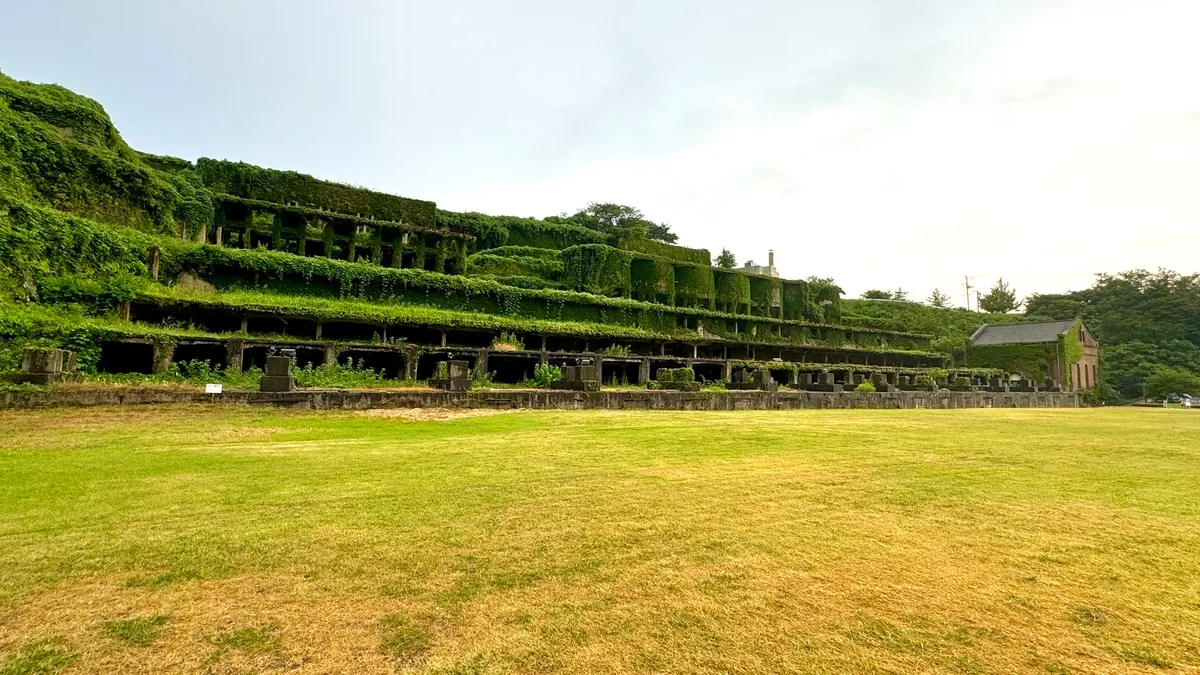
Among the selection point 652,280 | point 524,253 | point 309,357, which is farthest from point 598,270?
point 309,357

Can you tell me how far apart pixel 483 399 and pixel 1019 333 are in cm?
5803

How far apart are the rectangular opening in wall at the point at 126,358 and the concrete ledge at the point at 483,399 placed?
8727 millimetres

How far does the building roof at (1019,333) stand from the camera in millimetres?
50031

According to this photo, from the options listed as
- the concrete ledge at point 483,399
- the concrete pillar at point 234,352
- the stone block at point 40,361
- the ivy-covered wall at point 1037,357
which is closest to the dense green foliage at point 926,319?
the ivy-covered wall at point 1037,357

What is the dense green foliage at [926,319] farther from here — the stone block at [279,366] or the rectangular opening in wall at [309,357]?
the stone block at [279,366]

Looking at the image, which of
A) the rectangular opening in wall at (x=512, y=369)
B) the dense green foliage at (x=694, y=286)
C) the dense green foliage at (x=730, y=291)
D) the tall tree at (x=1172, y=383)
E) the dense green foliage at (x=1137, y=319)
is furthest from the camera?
the dense green foliage at (x=1137, y=319)

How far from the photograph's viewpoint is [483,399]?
1495cm

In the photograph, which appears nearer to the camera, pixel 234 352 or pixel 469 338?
pixel 234 352

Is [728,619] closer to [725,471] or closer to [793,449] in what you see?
A: [725,471]

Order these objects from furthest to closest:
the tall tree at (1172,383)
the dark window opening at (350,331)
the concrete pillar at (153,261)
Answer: the tall tree at (1172,383) < the dark window opening at (350,331) < the concrete pillar at (153,261)

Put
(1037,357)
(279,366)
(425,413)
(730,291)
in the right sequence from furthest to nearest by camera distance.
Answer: (1037,357)
(730,291)
(279,366)
(425,413)

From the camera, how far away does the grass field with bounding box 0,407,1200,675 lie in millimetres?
2367

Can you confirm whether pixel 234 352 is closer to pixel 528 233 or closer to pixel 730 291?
pixel 528 233

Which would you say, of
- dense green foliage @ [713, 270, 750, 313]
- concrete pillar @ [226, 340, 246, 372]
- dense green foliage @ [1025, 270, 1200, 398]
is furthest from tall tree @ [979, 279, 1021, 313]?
concrete pillar @ [226, 340, 246, 372]
